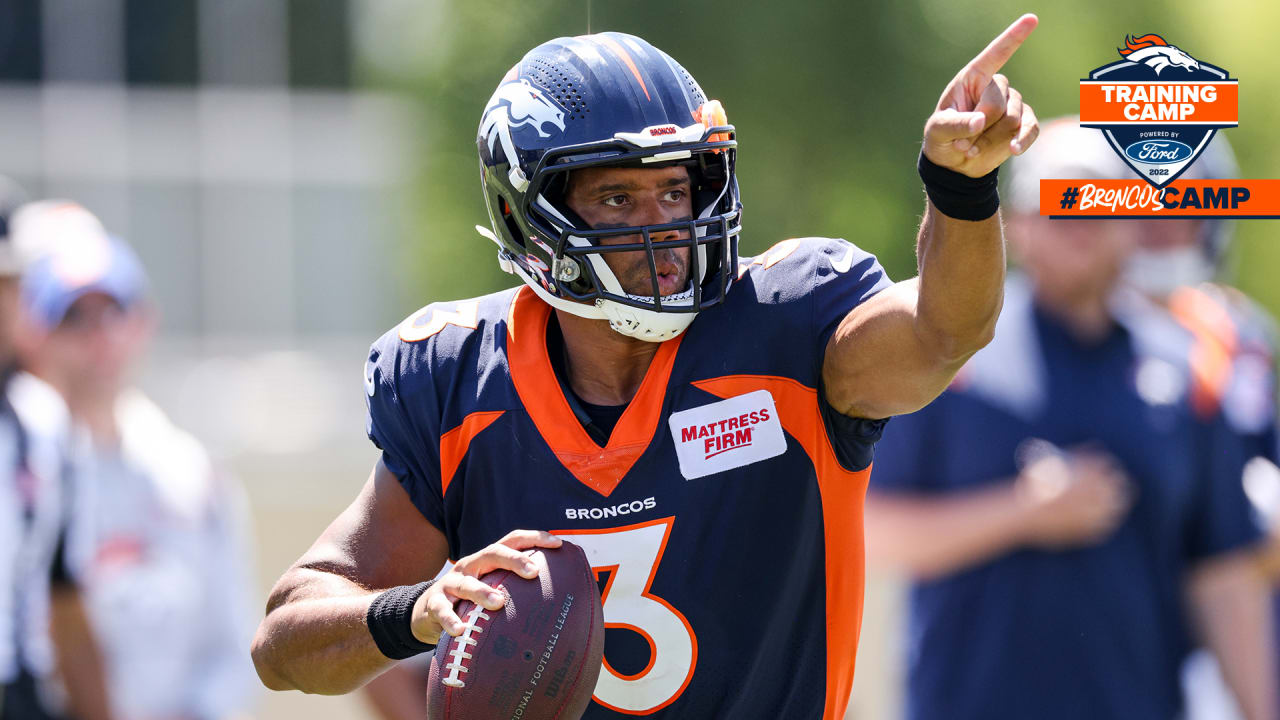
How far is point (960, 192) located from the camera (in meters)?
2.54

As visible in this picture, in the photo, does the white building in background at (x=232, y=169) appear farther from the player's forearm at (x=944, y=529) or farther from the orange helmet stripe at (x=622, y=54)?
the orange helmet stripe at (x=622, y=54)

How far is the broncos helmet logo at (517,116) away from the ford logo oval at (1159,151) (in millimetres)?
1402

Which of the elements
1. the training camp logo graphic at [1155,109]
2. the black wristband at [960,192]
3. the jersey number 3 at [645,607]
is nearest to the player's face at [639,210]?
the jersey number 3 at [645,607]

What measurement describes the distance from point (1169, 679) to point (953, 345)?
2.15 metres

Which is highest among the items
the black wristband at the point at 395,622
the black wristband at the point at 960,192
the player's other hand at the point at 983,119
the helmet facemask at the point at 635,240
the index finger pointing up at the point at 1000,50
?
the index finger pointing up at the point at 1000,50

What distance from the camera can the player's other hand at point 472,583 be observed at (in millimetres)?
2639

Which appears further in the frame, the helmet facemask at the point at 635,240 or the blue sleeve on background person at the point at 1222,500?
the blue sleeve on background person at the point at 1222,500

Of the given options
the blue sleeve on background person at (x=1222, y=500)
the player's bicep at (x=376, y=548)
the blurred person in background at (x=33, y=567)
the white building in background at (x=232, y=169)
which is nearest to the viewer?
the player's bicep at (x=376, y=548)

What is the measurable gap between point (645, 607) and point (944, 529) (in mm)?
1573

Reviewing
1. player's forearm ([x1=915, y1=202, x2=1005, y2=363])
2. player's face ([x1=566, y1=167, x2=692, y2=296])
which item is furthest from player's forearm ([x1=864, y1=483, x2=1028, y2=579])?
player's forearm ([x1=915, y1=202, x2=1005, y2=363])

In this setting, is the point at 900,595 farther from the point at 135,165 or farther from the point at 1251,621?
the point at 135,165

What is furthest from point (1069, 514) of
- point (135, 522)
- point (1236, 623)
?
point (135, 522)

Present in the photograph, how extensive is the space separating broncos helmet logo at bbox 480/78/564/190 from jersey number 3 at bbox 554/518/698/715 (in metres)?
0.74

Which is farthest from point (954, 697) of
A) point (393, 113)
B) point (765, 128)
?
point (393, 113)
